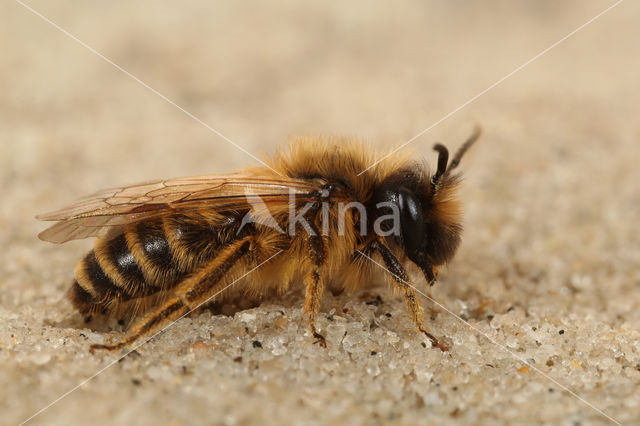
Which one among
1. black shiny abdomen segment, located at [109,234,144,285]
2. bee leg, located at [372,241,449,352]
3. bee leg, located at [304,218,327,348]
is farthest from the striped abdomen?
bee leg, located at [372,241,449,352]

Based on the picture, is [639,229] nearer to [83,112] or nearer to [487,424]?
[487,424]

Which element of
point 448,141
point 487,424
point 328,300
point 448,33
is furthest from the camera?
point 448,33

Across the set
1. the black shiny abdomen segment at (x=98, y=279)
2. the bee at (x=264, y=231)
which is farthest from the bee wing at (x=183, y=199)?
the black shiny abdomen segment at (x=98, y=279)

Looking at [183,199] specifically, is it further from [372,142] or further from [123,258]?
[372,142]

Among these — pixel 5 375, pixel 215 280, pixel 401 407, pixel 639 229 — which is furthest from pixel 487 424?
pixel 639 229

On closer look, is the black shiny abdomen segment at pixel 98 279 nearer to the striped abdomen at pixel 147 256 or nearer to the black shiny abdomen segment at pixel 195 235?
the striped abdomen at pixel 147 256

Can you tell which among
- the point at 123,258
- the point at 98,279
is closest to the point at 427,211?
the point at 123,258
